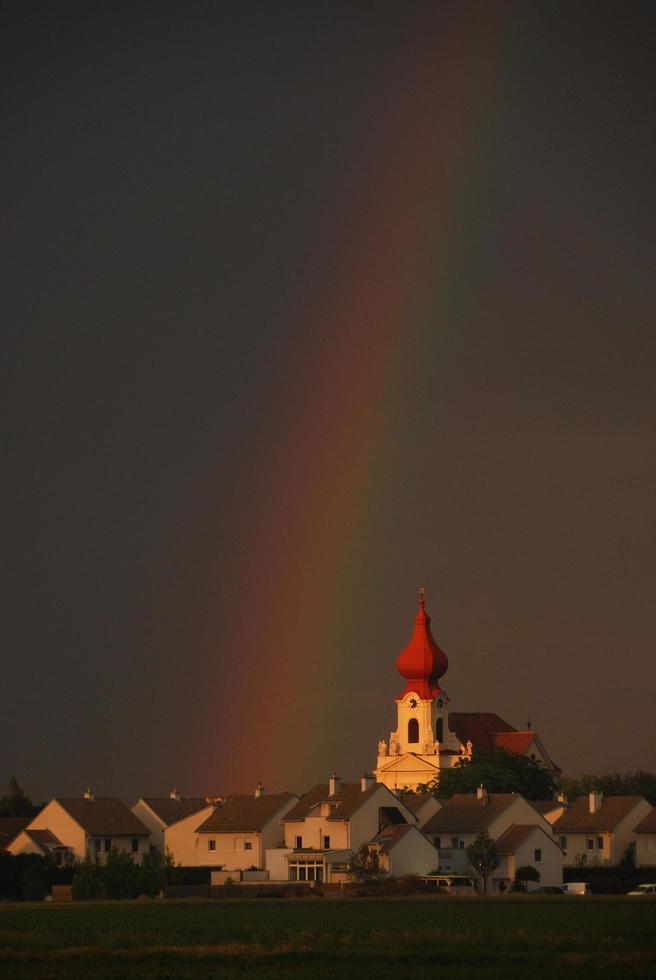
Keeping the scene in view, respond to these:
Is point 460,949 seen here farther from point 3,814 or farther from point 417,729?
point 417,729

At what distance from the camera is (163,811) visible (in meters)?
121

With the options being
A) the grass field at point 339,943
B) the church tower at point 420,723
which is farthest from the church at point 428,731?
the grass field at point 339,943

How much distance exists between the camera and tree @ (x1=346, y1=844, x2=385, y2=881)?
3752 inches

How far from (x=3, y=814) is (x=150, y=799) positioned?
20224 millimetres

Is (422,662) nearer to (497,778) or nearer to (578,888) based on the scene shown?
(497,778)

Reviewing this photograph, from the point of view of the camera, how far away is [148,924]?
53.7 meters

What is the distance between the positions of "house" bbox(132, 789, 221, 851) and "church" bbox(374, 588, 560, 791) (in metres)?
45.5

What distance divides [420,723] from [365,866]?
251ft

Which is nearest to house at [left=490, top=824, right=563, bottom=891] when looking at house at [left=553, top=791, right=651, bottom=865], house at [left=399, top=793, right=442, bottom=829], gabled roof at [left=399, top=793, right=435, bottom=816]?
house at [left=399, top=793, right=442, bottom=829]

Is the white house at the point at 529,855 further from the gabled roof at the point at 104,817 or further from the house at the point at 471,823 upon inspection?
the gabled roof at the point at 104,817

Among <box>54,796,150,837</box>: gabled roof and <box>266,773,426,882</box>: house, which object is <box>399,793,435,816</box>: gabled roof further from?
<box>54,796,150,837</box>: gabled roof

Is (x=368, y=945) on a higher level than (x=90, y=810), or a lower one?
lower

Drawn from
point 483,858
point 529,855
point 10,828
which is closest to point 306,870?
point 483,858

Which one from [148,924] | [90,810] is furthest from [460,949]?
[90,810]
